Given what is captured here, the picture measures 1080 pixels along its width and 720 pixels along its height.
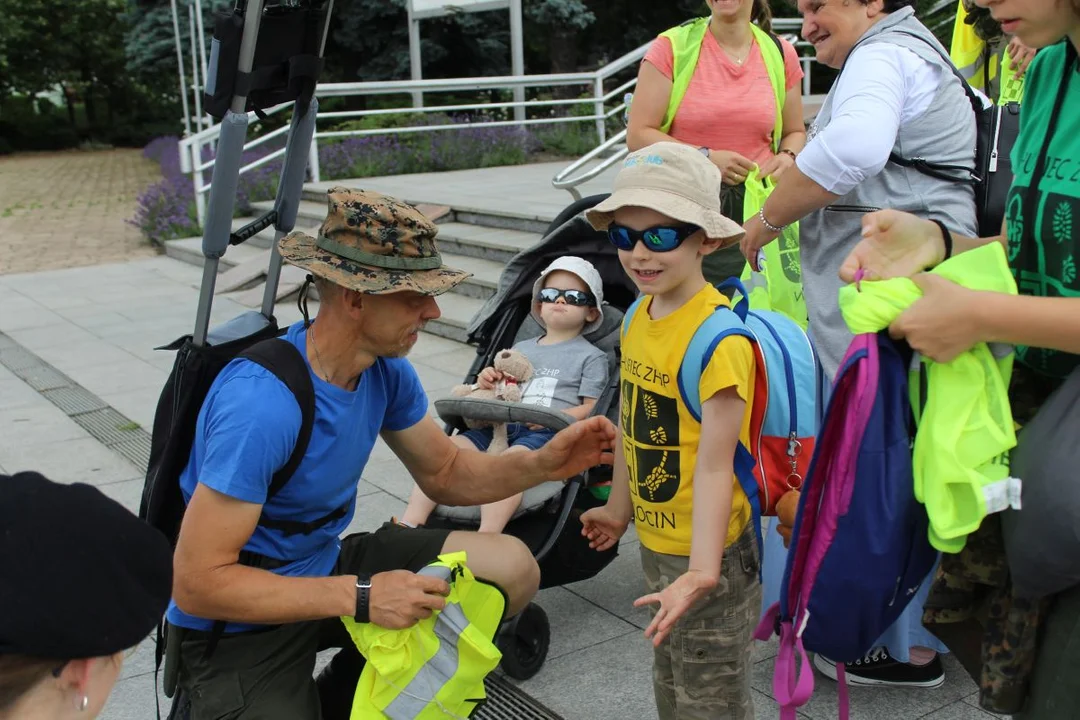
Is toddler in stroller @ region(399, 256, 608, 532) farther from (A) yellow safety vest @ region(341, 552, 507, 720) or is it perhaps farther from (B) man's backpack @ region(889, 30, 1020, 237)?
(B) man's backpack @ region(889, 30, 1020, 237)

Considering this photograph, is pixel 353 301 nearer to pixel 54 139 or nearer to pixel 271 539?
pixel 271 539

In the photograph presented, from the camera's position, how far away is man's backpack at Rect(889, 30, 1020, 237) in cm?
281

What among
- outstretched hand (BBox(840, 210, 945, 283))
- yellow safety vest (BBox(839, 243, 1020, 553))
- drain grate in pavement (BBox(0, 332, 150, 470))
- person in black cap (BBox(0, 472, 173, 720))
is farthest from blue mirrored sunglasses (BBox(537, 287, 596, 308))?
person in black cap (BBox(0, 472, 173, 720))

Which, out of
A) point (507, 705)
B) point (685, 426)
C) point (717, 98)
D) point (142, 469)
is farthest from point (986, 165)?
point (142, 469)

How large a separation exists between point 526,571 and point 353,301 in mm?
870

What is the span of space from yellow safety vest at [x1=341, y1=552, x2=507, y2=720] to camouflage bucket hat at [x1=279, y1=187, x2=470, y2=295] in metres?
0.68

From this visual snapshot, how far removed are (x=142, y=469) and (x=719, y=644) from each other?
391cm

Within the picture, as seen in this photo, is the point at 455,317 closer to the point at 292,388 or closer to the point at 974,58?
the point at 974,58

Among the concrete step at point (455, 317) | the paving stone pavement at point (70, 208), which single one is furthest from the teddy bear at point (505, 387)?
the paving stone pavement at point (70, 208)

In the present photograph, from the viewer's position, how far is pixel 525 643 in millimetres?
3459

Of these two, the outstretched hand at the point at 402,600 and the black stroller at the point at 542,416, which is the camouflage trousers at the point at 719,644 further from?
the black stroller at the point at 542,416

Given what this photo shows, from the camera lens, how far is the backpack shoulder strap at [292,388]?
2467mm

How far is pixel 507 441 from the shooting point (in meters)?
3.95

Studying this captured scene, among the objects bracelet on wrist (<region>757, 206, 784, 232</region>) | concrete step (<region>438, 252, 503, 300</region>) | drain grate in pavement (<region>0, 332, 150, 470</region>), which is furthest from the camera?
concrete step (<region>438, 252, 503, 300</region>)
